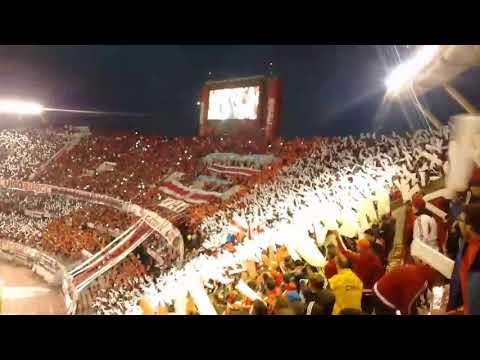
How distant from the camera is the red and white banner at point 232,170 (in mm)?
8023

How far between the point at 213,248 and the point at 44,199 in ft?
22.4

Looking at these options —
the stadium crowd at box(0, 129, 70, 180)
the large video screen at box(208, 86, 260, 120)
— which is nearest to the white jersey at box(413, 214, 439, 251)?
the large video screen at box(208, 86, 260, 120)

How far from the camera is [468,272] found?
3857 millimetres

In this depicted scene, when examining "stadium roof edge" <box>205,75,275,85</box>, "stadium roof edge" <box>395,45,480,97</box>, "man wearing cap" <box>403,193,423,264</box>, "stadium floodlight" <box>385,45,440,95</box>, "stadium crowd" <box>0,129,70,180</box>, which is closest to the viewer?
"man wearing cap" <box>403,193,423,264</box>

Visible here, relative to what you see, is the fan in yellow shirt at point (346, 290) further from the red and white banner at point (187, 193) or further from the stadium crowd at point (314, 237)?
the red and white banner at point (187, 193)

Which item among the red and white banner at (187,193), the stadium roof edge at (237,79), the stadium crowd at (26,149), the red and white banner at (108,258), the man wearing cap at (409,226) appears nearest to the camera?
the man wearing cap at (409,226)

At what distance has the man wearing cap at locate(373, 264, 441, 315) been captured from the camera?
395cm

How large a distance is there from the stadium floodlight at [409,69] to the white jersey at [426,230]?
1.85m

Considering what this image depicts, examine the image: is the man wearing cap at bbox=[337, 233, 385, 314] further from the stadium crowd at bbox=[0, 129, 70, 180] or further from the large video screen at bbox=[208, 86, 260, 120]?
the stadium crowd at bbox=[0, 129, 70, 180]

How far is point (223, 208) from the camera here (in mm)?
7227

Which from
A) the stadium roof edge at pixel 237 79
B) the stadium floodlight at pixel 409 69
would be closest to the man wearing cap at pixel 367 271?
the stadium floodlight at pixel 409 69

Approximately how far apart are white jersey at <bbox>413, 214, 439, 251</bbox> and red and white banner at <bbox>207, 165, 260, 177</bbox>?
391cm

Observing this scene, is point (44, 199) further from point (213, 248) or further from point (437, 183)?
point (437, 183)
